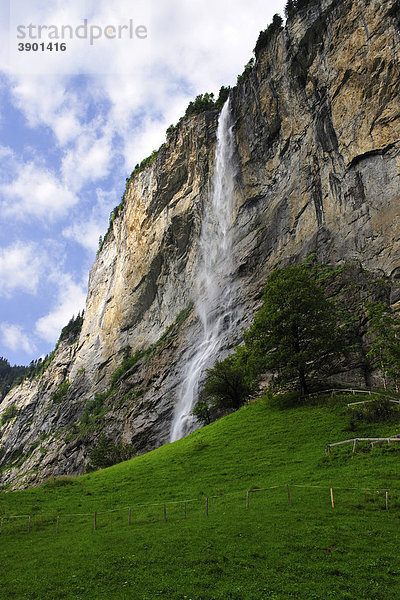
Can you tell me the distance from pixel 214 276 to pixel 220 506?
54500 mm

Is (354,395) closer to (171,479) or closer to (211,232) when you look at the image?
(171,479)

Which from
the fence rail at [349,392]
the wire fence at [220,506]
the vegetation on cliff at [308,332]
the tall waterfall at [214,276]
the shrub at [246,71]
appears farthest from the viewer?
the shrub at [246,71]

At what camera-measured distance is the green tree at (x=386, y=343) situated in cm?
2938

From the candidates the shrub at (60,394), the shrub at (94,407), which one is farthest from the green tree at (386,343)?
the shrub at (60,394)

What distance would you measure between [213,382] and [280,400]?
→ 9.80m

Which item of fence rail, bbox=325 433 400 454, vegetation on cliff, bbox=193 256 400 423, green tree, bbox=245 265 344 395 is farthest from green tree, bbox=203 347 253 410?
fence rail, bbox=325 433 400 454

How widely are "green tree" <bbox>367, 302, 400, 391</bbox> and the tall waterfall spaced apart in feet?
85.5

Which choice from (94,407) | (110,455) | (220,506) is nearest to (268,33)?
(110,455)

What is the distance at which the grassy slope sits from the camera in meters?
12.2

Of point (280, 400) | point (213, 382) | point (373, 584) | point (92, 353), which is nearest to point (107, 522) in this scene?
point (373, 584)

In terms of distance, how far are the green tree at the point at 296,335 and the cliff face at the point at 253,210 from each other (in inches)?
324

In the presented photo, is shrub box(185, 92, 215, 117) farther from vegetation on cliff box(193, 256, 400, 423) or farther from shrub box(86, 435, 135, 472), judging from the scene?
shrub box(86, 435, 135, 472)

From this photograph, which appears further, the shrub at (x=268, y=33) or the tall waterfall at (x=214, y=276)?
the shrub at (x=268, y=33)

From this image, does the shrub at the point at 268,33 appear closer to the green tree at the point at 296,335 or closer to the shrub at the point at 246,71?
the shrub at the point at 246,71
